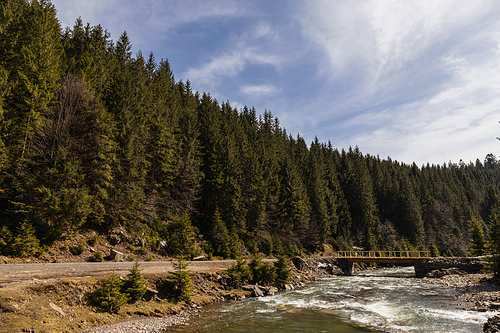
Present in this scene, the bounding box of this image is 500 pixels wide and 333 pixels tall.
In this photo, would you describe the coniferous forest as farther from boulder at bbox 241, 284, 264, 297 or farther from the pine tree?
boulder at bbox 241, 284, 264, 297

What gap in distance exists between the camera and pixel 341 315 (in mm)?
16094

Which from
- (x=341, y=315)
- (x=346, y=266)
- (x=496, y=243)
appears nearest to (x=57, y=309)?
(x=341, y=315)

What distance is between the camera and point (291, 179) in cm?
5700

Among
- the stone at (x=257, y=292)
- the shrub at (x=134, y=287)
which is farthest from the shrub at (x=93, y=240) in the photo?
the stone at (x=257, y=292)

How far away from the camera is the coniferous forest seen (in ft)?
66.6

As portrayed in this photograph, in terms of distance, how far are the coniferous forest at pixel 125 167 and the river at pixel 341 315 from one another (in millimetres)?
13388

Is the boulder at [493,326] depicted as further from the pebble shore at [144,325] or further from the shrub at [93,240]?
the shrub at [93,240]

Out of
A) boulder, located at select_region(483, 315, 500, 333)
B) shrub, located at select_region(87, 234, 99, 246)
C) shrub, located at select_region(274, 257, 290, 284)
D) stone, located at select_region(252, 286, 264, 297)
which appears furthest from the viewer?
shrub, located at select_region(274, 257, 290, 284)

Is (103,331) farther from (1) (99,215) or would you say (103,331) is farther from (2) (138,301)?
(1) (99,215)

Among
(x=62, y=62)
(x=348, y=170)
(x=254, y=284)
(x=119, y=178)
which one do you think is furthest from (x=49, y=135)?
(x=348, y=170)

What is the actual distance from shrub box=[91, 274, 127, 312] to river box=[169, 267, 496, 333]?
11.9 ft

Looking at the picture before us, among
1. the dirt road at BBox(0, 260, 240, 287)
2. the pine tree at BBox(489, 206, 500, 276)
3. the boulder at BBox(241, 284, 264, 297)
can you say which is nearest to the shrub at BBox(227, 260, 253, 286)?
the boulder at BBox(241, 284, 264, 297)

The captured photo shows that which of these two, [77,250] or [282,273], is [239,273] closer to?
[282,273]

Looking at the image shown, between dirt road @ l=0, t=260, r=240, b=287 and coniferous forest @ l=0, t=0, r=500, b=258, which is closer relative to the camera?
dirt road @ l=0, t=260, r=240, b=287
